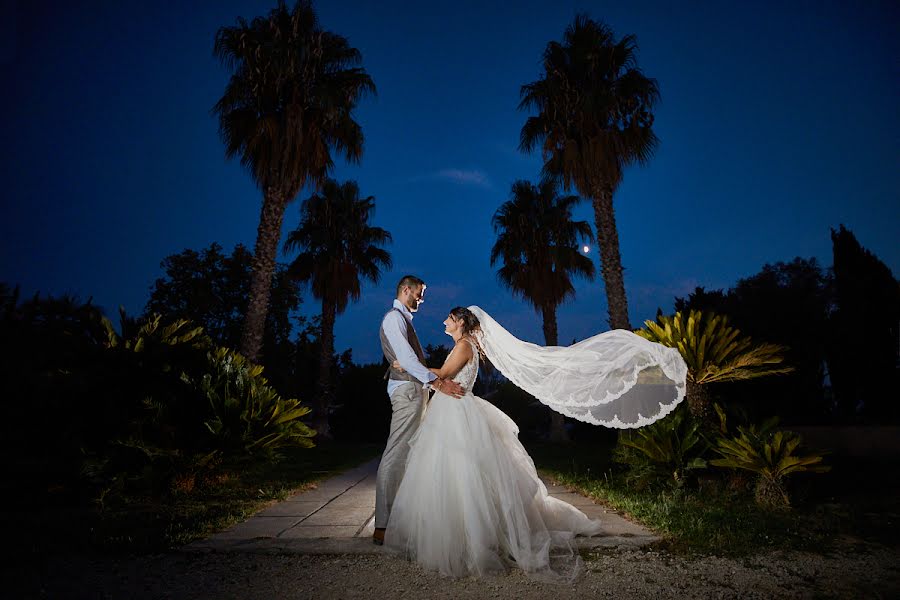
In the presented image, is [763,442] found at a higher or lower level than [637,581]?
higher

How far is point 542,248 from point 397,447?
1639cm

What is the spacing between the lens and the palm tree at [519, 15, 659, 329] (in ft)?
38.8

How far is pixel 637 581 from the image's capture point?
10.4ft

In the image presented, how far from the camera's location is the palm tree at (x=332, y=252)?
20109 millimetres

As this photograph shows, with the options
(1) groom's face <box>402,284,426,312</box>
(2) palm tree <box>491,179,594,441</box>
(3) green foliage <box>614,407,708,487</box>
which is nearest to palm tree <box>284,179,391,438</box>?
(2) palm tree <box>491,179,594,441</box>

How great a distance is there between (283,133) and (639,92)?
9571 millimetres

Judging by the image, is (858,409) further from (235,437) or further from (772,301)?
(235,437)

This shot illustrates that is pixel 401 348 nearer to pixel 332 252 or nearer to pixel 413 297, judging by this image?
pixel 413 297

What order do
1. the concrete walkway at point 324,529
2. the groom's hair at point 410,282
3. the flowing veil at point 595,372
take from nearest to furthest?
the concrete walkway at point 324,529
the groom's hair at point 410,282
the flowing veil at point 595,372

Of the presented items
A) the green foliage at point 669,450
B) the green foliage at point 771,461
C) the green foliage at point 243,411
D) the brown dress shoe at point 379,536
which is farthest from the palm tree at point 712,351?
the green foliage at point 243,411

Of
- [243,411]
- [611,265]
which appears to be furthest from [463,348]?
[611,265]

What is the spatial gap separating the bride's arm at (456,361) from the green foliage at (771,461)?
3828 mm

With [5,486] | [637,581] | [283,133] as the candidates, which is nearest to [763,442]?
[637,581]

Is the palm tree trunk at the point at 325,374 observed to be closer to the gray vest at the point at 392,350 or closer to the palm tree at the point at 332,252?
the palm tree at the point at 332,252
